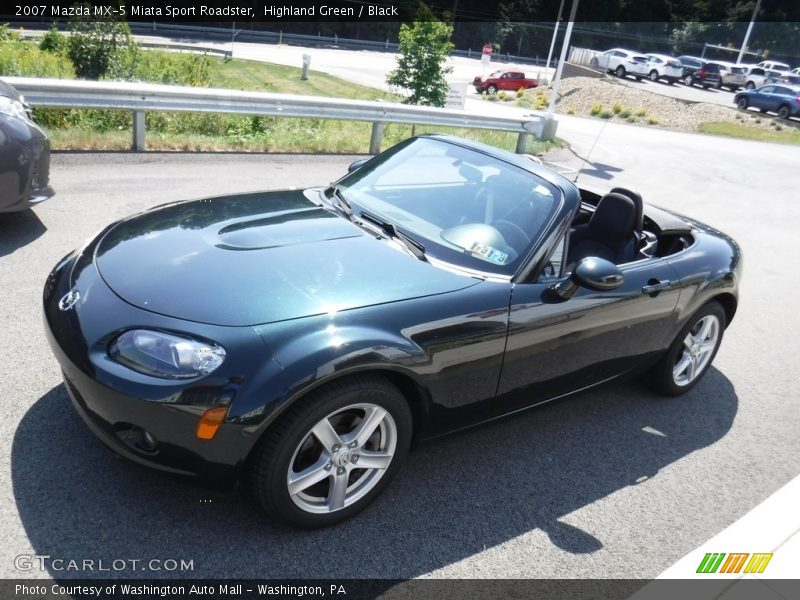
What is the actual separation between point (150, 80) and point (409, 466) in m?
15.1

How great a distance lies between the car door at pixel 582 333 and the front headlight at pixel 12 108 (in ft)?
14.4

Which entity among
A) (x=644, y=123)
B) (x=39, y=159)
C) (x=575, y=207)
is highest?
(x=575, y=207)

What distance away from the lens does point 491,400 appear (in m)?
3.48

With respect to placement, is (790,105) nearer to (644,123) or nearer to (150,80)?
(644,123)

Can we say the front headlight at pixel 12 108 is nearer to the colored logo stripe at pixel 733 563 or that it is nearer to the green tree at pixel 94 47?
the colored logo stripe at pixel 733 563

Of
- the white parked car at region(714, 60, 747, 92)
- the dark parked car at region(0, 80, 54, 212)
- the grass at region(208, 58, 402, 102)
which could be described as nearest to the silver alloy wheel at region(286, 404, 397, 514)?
the dark parked car at region(0, 80, 54, 212)

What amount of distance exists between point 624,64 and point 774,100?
14024 millimetres

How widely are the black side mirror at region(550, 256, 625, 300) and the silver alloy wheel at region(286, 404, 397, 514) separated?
1160 mm

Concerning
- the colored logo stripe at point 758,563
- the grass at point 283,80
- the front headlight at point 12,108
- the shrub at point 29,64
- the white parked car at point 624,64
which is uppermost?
the front headlight at point 12,108

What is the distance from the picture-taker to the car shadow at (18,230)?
537 cm

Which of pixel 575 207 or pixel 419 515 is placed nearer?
pixel 419 515

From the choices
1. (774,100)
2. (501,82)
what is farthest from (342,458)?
(501,82)

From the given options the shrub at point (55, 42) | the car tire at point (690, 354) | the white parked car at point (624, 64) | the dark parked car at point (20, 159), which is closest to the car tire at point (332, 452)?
the car tire at point (690, 354)

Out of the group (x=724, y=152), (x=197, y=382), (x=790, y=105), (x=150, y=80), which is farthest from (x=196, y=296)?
(x=790, y=105)
